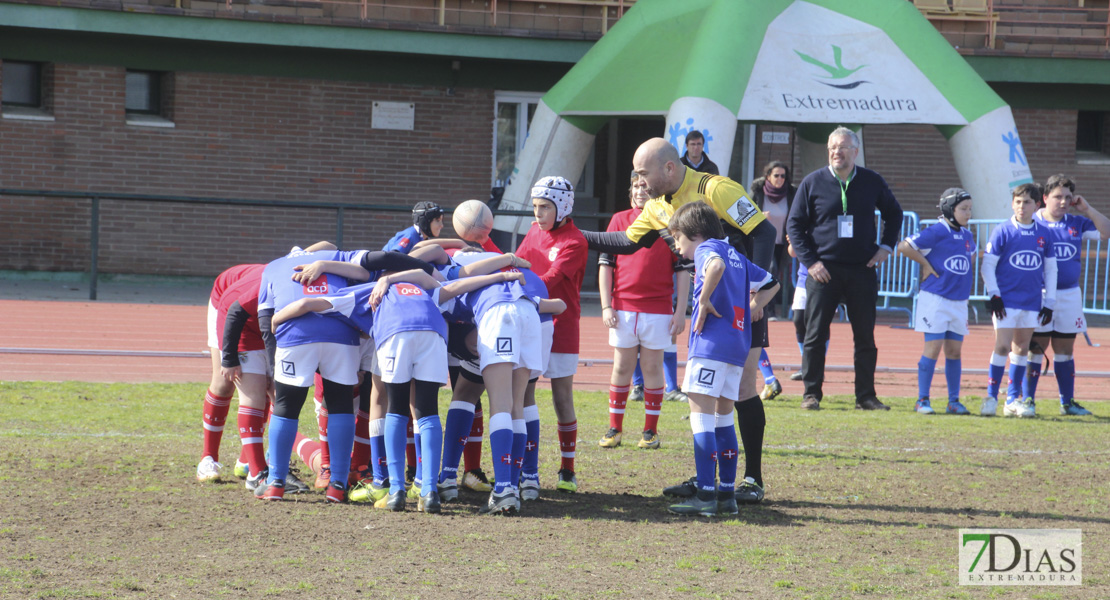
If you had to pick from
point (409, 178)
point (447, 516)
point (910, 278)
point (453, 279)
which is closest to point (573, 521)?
point (447, 516)

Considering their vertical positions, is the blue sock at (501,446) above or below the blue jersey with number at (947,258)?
below

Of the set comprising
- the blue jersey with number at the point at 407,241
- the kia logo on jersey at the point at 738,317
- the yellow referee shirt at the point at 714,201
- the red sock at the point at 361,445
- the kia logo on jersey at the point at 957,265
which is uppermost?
the yellow referee shirt at the point at 714,201

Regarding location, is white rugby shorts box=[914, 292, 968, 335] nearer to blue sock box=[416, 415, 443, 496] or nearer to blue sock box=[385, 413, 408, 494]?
blue sock box=[416, 415, 443, 496]

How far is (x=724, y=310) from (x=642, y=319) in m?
2.11

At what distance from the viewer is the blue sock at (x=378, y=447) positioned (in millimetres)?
6133

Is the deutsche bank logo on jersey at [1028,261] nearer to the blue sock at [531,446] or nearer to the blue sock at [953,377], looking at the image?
the blue sock at [953,377]

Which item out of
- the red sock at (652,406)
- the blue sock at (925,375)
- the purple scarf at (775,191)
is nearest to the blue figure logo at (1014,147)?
the purple scarf at (775,191)

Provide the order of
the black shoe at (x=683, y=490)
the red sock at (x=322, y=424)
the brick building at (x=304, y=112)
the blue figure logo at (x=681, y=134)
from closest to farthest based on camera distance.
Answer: the black shoe at (x=683, y=490)
the red sock at (x=322, y=424)
the blue figure logo at (x=681, y=134)
the brick building at (x=304, y=112)

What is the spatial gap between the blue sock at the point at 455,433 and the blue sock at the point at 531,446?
0.38 metres

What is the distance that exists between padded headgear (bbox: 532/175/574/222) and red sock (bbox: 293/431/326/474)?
199 centimetres

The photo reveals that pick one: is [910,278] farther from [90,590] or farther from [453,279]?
[90,590]

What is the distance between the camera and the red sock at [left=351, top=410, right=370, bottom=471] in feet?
21.5

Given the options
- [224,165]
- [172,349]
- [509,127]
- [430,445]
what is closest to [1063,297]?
[430,445]

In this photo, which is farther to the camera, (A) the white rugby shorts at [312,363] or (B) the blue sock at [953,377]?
(B) the blue sock at [953,377]
